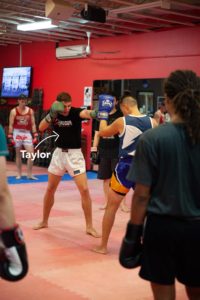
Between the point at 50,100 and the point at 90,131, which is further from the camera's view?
the point at 50,100

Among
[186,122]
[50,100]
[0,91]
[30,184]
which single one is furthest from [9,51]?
[186,122]

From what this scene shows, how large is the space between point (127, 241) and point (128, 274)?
1.96m

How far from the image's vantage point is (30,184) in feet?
29.5

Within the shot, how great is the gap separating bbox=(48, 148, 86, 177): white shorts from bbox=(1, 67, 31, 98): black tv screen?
7.48 meters

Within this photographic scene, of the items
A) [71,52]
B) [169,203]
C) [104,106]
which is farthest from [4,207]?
[71,52]

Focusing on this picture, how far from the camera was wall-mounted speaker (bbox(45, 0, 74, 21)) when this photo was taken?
23.1ft

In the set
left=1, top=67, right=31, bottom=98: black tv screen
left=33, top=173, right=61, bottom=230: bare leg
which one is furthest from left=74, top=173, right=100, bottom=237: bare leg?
left=1, top=67, right=31, bottom=98: black tv screen

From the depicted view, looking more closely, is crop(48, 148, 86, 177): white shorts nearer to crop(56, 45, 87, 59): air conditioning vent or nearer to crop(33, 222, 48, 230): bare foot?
crop(33, 222, 48, 230): bare foot

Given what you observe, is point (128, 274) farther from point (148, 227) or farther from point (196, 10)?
point (196, 10)

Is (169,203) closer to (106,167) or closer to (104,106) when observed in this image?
(104,106)

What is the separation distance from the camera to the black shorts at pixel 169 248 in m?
2.26

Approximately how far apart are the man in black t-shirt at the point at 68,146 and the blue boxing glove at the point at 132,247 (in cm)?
287

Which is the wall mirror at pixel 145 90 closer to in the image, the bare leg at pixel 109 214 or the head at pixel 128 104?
the head at pixel 128 104

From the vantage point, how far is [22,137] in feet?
30.9
